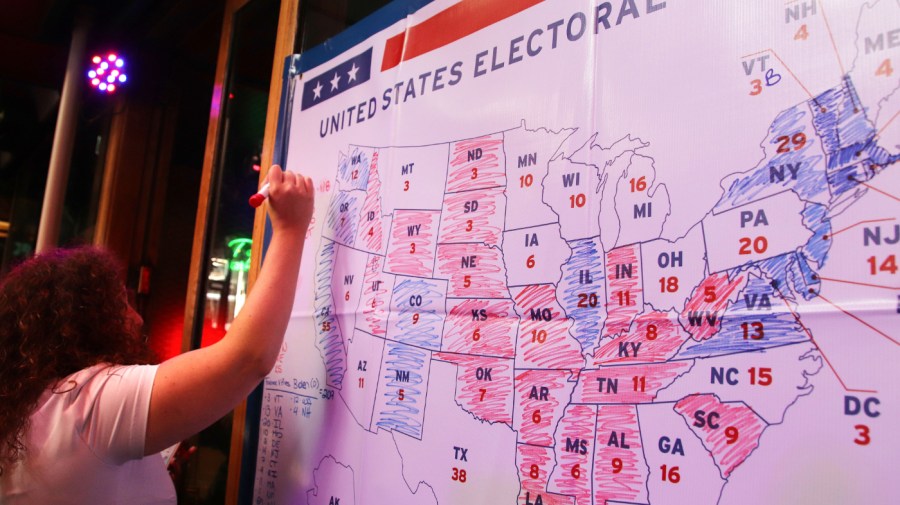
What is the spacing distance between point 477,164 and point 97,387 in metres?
0.72

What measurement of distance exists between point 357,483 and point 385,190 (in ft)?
1.85

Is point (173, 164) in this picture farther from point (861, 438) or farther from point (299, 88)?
point (861, 438)

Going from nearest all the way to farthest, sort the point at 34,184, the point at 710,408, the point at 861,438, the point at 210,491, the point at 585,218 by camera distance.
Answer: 1. the point at 861,438
2. the point at 710,408
3. the point at 585,218
4. the point at 210,491
5. the point at 34,184

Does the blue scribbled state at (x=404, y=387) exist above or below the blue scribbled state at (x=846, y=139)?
below

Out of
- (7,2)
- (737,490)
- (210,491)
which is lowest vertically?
(210,491)

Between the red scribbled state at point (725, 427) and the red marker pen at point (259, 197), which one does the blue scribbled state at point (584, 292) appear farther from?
the red marker pen at point (259, 197)

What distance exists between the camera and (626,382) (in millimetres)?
792

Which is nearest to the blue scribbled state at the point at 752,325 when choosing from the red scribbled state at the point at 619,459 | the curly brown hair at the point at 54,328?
the red scribbled state at the point at 619,459

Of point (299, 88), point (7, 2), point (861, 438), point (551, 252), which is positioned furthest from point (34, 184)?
point (861, 438)

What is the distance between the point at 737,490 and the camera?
0.68 m

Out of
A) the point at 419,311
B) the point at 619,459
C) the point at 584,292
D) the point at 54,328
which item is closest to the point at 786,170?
the point at 584,292

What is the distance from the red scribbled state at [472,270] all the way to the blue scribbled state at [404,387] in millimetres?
133

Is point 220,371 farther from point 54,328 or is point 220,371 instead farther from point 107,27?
point 107,27

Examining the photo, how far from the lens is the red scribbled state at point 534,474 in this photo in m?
0.85
